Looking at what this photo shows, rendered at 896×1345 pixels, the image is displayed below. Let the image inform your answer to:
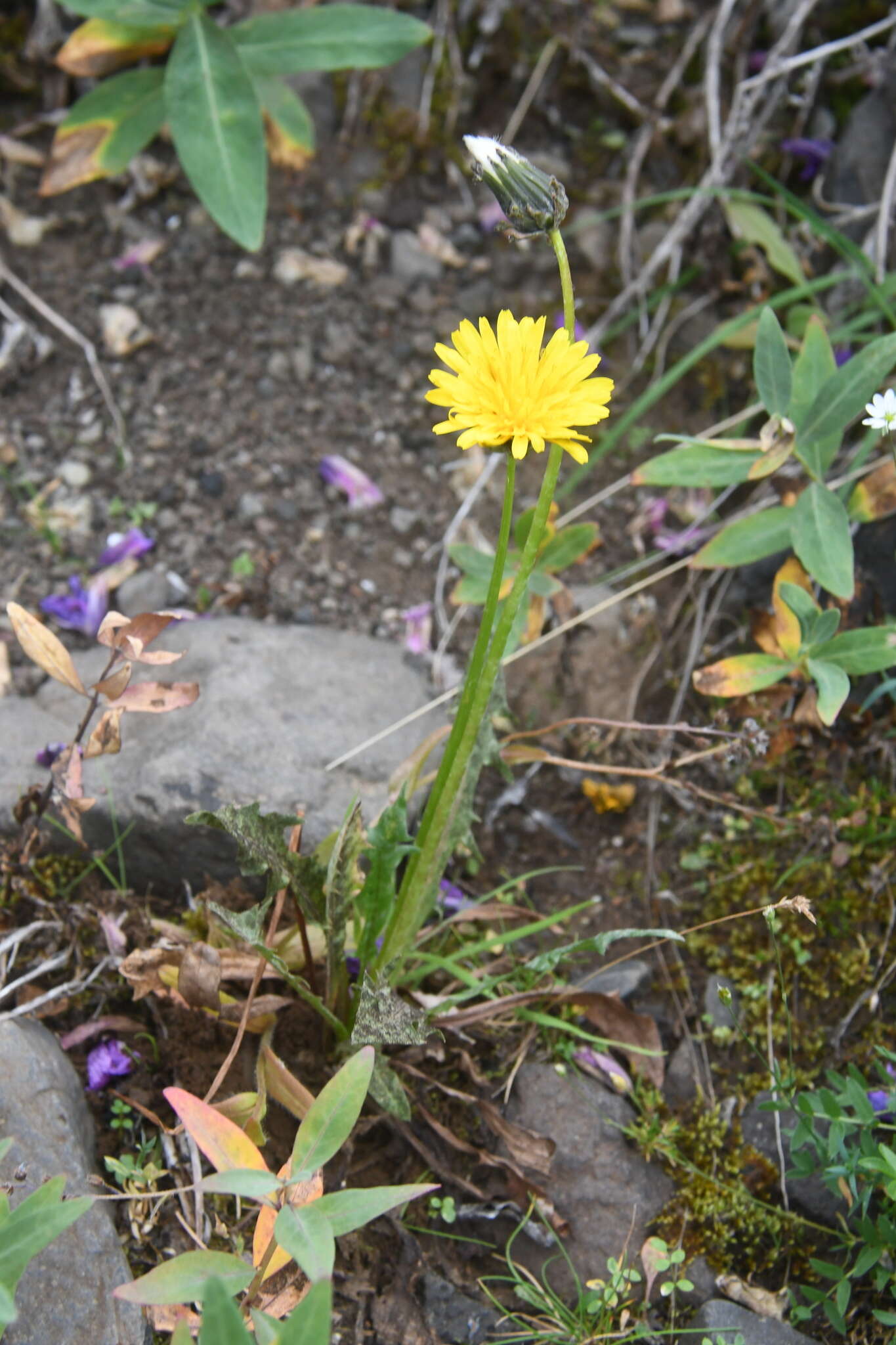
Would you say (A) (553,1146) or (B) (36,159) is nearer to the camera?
(A) (553,1146)

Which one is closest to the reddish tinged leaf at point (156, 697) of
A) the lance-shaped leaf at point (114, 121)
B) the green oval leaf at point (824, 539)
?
the green oval leaf at point (824, 539)

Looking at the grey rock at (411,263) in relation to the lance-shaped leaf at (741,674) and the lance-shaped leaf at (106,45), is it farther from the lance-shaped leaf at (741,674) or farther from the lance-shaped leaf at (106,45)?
the lance-shaped leaf at (741,674)

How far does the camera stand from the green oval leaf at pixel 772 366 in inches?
76.6

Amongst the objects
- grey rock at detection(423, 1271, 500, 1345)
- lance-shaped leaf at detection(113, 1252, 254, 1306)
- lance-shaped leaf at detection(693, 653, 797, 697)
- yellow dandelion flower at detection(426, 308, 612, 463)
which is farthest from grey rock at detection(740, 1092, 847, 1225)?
yellow dandelion flower at detection(426, 308, 612, 463)

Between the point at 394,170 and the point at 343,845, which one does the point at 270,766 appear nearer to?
the point at 343,845

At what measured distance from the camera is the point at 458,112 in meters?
3.06

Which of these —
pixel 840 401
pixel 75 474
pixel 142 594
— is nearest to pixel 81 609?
pixel 142 594

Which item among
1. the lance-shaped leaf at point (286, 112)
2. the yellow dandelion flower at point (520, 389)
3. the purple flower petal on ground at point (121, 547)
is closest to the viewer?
the yellow dandelion flower at point (520, 389)

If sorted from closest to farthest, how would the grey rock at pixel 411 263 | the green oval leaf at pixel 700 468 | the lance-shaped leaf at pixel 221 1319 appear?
1. the lance-shaped leaf at pixel 221 1319
2. the green oval leaf at pixel 700 468
3. the grey rock at pixel 411 263

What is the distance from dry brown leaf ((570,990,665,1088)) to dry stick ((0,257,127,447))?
1.85 meters

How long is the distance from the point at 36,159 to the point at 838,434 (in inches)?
94.9

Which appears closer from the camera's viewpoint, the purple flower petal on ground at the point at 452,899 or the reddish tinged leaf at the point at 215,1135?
the reddish tinged leaf at the point at 215,1135

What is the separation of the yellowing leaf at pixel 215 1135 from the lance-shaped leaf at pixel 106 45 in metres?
2.48

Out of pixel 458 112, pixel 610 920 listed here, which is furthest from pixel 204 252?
pixel 610 920
